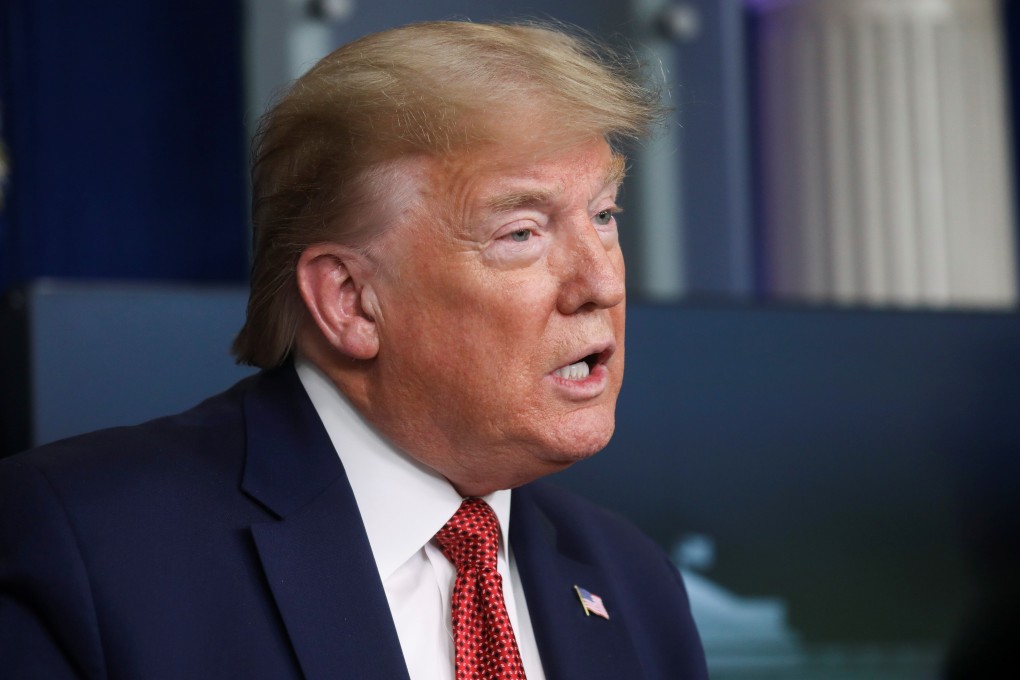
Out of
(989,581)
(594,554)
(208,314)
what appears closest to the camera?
(594,554)

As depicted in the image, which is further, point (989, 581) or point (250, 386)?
point (989, 581)

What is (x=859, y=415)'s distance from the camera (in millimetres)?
2625

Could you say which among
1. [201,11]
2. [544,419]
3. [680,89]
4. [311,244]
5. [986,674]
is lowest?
[986,674]

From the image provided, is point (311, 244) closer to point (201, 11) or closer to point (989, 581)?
point (989, 581)

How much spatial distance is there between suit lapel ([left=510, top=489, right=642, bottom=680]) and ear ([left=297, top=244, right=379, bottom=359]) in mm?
330

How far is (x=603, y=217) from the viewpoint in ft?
5.20

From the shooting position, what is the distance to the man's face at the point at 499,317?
4.89ft

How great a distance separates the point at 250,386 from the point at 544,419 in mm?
379

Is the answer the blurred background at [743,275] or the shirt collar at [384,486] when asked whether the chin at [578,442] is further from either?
the blurred background at [743,275]

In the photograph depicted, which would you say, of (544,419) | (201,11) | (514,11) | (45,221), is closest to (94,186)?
(45,221)

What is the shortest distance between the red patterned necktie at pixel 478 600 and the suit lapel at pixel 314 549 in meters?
0.10

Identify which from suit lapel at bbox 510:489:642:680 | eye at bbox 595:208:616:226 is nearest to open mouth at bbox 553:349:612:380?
eye at bbox 595:208:616:226

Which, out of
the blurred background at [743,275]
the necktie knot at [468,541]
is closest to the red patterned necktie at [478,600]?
the necktie knot at [468,541]

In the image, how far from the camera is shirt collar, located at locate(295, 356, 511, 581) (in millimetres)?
1526
